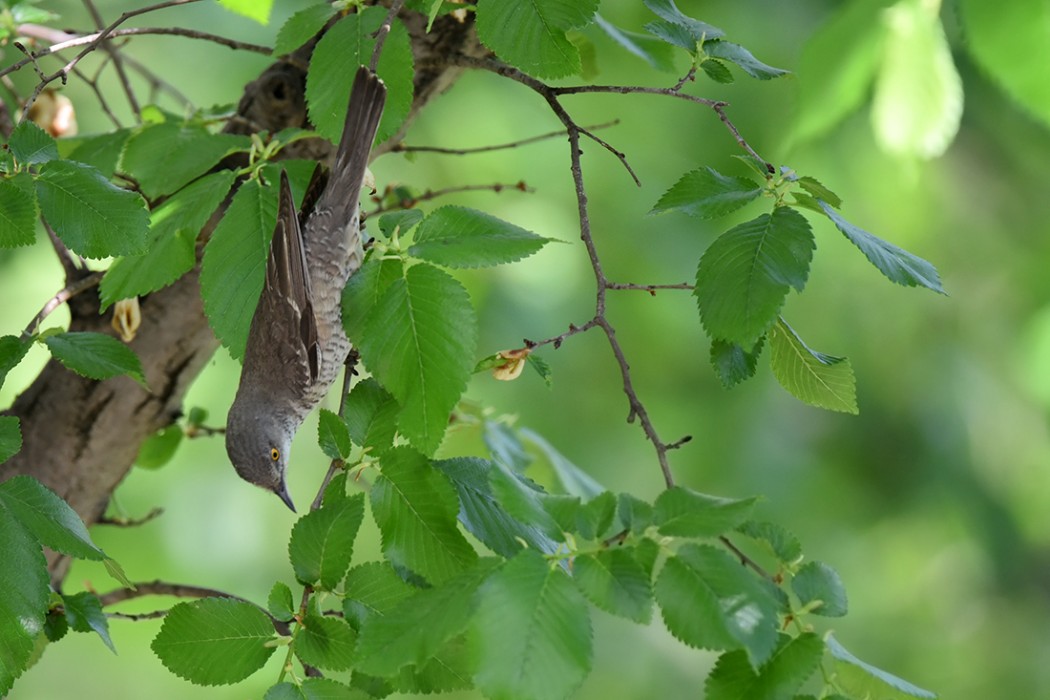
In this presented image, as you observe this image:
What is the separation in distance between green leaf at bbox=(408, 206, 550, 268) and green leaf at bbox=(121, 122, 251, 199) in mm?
455

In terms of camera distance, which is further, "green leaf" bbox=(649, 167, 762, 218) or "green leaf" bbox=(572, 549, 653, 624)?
"green leaf" bbox=(649, 167, 762, 218)

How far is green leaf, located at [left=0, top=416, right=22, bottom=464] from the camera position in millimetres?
1427

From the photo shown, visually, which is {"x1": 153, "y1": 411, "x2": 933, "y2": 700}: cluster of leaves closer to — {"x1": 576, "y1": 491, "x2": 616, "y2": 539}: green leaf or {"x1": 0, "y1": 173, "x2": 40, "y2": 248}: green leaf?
{"x1": 576, "y1": 491, "x2": 616, "y2": 539}: green leaf

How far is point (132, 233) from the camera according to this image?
4.73ft

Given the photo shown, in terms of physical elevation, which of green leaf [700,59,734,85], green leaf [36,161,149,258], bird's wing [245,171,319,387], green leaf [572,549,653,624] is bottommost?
green leaf [572,549,653,624]

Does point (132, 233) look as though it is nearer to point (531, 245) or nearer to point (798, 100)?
point (531, 245)

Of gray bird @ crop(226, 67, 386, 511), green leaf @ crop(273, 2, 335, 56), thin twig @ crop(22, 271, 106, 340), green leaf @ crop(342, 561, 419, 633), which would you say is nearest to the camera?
green leaf @ crop(342, 561, 419, 633)

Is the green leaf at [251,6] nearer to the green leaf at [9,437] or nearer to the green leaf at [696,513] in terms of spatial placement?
the green leaf at [9,437]

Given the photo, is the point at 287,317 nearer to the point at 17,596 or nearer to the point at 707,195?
the point at 17,596

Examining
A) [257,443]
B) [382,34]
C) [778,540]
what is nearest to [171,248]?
[382,34]

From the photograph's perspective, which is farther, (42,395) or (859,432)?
(859,432)

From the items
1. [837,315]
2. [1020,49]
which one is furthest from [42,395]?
[837,315]

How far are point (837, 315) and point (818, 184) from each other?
3.80 metres

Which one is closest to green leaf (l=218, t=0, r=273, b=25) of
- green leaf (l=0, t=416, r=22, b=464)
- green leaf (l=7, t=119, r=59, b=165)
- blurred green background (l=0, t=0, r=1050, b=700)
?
green leaf (l=7, t=119, r=59, b=165)
